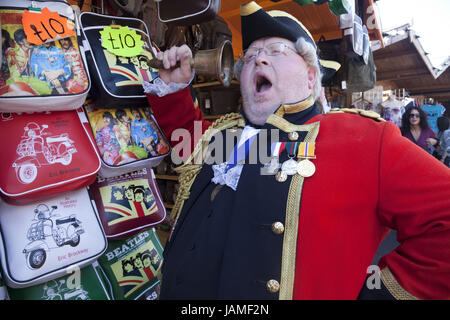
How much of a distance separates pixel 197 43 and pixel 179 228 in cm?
172

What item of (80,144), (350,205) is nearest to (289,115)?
(350,205)

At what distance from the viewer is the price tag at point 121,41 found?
4.24ft

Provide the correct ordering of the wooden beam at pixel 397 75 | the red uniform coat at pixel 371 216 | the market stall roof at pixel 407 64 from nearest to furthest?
the red uniform coat at pixel 371 216 → the market stall roof at pixel 407 64 → the wooden beam at pixel 397 75

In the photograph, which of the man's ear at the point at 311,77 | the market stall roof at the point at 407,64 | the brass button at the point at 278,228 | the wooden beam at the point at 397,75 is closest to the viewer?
the brass button at the point at 278,228

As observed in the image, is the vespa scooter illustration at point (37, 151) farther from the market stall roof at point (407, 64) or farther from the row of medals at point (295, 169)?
the market stall roof at point (407, 64)

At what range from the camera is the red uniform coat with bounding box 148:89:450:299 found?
83 cm

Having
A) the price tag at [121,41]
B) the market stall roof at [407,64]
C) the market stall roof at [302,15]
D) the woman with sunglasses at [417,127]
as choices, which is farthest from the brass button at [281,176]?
the woman with sunglasses at [417,127]

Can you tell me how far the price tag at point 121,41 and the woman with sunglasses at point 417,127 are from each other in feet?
16.8

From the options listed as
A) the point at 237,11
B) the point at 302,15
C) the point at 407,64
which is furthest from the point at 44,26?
the point at 407,64

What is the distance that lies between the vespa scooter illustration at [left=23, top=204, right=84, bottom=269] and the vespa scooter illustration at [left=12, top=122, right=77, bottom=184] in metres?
0.15

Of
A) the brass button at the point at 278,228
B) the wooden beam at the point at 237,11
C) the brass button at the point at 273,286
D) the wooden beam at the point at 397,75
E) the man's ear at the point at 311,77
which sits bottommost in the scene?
the brass button at the point at 273,286

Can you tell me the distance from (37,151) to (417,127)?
5.79m

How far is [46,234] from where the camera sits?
1.07 meters

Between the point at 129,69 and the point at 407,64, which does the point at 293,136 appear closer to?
the point at 129,69
